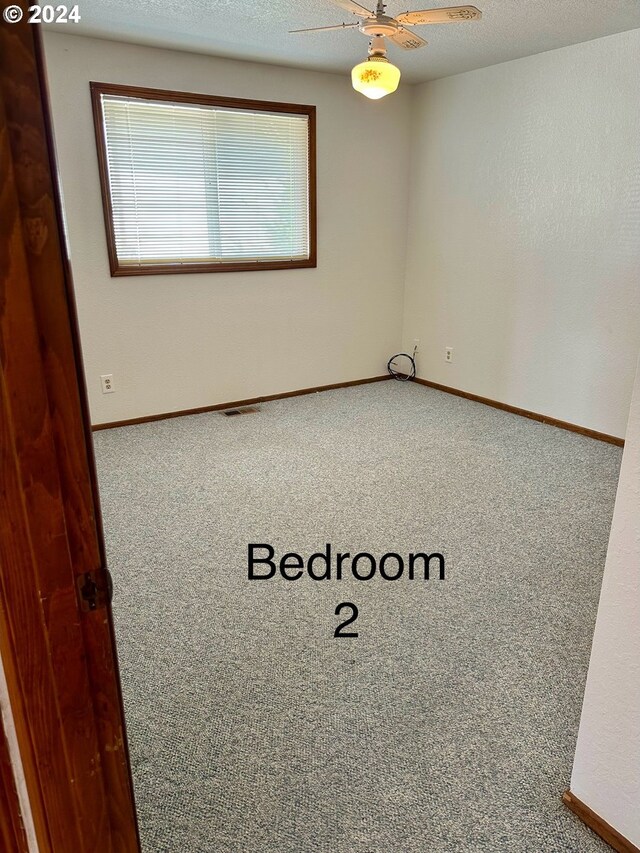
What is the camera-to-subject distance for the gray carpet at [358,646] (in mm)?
1371

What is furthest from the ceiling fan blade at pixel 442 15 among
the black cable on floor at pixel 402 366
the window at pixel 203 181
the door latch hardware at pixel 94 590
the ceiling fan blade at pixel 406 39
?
the black cable on floor at pixel 402 366

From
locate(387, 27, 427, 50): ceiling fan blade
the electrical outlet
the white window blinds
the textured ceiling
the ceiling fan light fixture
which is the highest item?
the textured ceiling

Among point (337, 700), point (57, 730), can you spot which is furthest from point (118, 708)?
point (337, 700)

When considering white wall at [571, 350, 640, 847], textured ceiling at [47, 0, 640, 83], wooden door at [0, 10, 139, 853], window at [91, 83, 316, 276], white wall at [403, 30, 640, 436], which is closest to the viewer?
wooden door at [0, 10, 139, 853]

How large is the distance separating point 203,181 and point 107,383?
4.92 ft

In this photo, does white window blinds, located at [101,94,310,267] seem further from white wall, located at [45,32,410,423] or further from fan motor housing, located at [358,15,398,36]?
fan motor housing, located at [358,15,398,36]

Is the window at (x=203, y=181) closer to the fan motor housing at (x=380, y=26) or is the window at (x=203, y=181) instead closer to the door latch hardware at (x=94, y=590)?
the fan motor housing at (x=380, y=26)

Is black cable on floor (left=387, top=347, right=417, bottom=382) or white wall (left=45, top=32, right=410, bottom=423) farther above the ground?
white wall (left=45, top=32, right=410, bottom=423)

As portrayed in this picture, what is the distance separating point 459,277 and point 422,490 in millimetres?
2185

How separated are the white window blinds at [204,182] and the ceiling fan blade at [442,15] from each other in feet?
5.94

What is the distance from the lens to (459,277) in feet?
14.9

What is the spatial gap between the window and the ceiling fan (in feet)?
4.86

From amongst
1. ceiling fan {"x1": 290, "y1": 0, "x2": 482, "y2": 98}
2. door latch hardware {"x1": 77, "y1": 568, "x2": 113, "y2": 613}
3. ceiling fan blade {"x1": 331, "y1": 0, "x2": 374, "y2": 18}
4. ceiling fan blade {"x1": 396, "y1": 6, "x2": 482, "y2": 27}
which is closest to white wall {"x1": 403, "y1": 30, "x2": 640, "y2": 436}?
ceiling fan {"x1": 290, "y1": 0, "x2": 482, "y2": 98}

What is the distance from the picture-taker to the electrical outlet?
388cm
